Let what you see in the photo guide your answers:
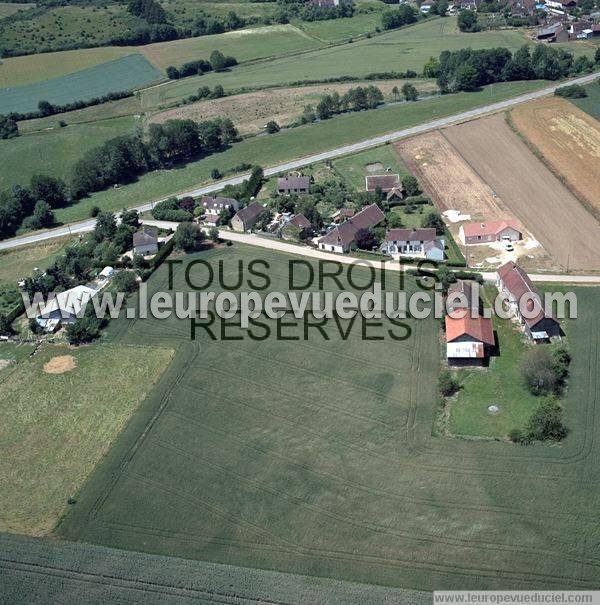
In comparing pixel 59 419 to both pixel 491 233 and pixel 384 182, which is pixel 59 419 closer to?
pixel 491 233

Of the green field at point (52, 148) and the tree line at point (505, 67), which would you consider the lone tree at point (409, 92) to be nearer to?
the tree line at point (505, 67)

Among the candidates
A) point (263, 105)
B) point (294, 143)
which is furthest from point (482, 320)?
point (263, 105)

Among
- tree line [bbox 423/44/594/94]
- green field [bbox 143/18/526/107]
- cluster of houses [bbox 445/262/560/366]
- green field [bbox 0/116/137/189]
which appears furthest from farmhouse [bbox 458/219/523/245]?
green field [bbox 143/18/526/107]

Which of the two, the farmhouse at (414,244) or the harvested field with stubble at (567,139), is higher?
the harvested field with stubble at (567,139)

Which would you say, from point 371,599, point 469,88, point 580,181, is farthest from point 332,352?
point 469,88

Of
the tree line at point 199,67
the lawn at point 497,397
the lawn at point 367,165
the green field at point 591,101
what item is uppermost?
the tree line at point 199,67

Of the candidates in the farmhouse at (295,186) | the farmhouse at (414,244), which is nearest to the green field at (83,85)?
the farmhouse at (295,186)

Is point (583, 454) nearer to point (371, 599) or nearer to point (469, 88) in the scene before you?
point (371, 599)

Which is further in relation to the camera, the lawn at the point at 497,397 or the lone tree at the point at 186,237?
the lone tree at the point at 186,237

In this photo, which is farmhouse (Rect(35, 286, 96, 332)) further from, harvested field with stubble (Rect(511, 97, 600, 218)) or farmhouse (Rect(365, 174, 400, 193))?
harvested field with stubble (Rect(511, 97, 600, 218))
